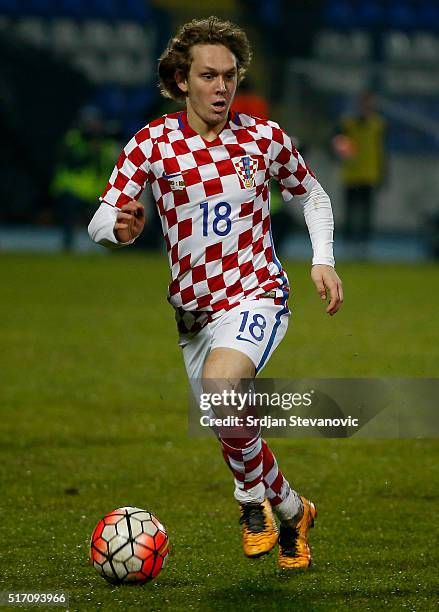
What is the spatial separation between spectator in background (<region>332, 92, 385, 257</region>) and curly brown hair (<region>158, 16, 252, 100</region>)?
1341 centimetres

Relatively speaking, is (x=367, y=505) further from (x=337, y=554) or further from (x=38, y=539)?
(x=38, y=539)

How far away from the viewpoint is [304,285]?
46.3 feet

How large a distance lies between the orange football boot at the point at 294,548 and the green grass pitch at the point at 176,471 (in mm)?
58

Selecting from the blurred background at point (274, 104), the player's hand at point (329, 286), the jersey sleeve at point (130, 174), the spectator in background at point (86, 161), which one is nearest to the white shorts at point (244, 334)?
the player's hand at point (329, 286)

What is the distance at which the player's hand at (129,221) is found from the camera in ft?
12.6

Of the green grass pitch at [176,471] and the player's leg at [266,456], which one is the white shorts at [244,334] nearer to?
the player's leg at [266,456]

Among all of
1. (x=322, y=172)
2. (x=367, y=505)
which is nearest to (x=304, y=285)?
(x=322, y=172)

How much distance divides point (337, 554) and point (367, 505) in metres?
0.84

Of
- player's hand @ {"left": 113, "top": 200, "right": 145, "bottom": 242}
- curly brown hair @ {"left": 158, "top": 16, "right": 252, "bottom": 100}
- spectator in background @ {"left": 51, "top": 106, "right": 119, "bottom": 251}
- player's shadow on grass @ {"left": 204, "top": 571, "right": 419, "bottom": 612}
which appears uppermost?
curly brown hair @ {"left": 158, "top": 16, "right": 252, "bottom": 100}

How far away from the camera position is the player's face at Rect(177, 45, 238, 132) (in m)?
4.12

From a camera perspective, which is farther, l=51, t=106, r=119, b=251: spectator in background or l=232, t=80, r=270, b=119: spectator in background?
l=51, t=106, r=119, b=251: spectator in background

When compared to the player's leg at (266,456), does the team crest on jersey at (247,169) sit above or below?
above

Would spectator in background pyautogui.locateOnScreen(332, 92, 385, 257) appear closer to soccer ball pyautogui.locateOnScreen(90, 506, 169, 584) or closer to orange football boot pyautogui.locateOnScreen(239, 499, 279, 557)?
orange football boot pyautogui.locateOnScreen(239, 499, 279, 557)

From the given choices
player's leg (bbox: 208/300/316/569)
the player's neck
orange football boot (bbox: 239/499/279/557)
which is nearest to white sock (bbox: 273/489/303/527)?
player's leg (bbox: 208/300/316/569)
